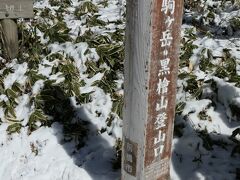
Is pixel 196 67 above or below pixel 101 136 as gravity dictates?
above

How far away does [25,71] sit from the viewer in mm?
5746

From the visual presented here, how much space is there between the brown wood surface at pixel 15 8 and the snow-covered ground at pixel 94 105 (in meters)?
0.51

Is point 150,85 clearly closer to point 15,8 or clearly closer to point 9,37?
point 15,8

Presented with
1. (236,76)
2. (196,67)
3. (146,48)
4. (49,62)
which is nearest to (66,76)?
(49,62)

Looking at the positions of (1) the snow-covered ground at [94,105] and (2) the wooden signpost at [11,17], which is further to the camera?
(2) the wooden signpost at [11,17]

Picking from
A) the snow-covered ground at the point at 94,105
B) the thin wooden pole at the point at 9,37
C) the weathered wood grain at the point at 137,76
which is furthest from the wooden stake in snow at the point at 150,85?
the thin wooden pole at the point at 9,37

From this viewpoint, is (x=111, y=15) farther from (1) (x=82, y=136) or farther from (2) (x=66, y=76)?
(1) (x=82, y=136)

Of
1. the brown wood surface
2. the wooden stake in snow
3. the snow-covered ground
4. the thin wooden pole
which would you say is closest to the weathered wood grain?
the wooden stake in snow

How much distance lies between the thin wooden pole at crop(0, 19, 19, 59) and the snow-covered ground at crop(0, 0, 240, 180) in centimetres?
13

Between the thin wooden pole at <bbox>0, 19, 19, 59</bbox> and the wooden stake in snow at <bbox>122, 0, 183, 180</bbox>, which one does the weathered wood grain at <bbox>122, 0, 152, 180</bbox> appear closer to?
the wooden stake in snow at <bbox>122, 0, 183, 180</bbox>

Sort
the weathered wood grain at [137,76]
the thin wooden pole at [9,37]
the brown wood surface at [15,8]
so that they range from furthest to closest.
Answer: the thin wooden pole at [9,37]
the brown wood surface at [15,8]
the weathered wood grain at [137,76]

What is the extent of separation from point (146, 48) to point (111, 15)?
4.13 meters

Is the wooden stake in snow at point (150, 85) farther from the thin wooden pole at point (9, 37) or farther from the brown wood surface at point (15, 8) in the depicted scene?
the thin wooden pole at point (9, 37)

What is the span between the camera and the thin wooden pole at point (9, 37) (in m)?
5.91
